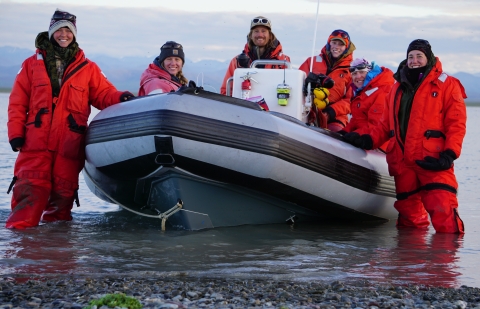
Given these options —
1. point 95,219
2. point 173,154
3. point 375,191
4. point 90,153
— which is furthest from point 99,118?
point 375,191

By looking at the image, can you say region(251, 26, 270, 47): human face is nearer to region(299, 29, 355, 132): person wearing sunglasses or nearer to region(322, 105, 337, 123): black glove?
region(299, 29, 355, 132): person wearing sunglasses

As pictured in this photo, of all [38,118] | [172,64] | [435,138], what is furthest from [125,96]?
[435,138]

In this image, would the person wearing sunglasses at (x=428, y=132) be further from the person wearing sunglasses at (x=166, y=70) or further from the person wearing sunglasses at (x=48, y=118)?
the person wearing sunglasses at (x=48, y=118)

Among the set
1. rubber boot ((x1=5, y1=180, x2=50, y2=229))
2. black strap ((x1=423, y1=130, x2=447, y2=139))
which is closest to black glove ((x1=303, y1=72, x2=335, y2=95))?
black strap ((x1=423, y1=130, x2=447, y2=139))

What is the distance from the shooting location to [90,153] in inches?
216

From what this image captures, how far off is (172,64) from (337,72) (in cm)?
151

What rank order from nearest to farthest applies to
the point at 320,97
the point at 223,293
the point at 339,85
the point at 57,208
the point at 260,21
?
the point at 223,293 → the point at 57,208 → the point at 320,97 → the point at 260,21 → the point at 339,85

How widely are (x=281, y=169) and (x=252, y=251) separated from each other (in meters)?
0.64

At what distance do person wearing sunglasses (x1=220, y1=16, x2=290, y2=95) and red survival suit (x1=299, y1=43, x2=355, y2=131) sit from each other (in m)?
0.35

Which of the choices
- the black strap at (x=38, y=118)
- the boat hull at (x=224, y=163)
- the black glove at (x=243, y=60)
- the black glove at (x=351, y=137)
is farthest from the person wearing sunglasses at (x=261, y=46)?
the black strap at (x=38, y=118)

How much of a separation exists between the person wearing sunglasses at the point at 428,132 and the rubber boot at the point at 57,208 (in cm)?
255

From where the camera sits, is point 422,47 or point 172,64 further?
point 172,64

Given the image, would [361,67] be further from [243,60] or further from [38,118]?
[38,118]

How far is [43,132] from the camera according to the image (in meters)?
5.42
